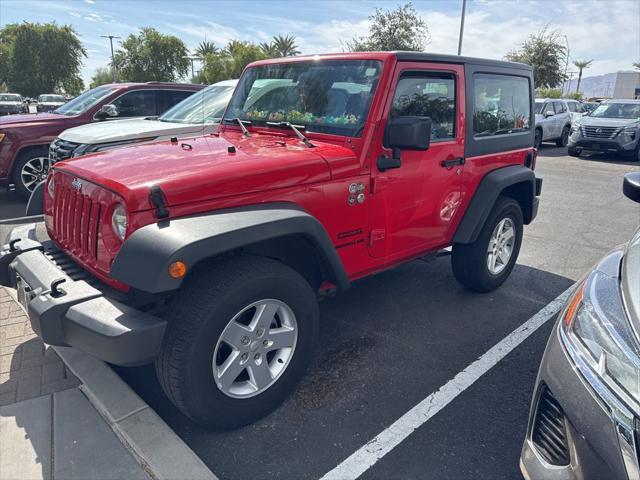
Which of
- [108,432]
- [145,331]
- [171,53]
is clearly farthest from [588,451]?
[171,53]

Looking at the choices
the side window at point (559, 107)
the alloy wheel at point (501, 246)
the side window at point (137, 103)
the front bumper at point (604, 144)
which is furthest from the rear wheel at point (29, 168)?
the side window at point (559, 107)

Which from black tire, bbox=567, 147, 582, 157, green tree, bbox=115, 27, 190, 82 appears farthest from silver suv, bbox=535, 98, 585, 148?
green tree, bbox=115, 27, 190, 82

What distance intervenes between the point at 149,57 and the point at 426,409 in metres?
58.9

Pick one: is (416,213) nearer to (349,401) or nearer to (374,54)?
(374,54)

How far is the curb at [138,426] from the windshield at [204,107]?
4.47 m

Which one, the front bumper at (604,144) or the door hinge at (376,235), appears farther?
the front bumper at (604,144)

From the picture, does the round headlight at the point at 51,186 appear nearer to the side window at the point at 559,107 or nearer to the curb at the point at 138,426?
the curb at the point at 138,426

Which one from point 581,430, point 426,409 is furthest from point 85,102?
point 581,430

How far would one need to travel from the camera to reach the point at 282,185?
8.65 feet

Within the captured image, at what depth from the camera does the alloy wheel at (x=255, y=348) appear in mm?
2426

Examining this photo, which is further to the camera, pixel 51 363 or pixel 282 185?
pixel 51 363

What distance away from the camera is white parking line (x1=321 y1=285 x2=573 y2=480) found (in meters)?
2.35

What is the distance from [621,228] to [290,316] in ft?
20.2

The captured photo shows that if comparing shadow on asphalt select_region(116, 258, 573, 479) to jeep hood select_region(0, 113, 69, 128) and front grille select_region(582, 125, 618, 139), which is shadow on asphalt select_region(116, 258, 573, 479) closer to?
jeep hood select_region(0, 113, 69, 128)
